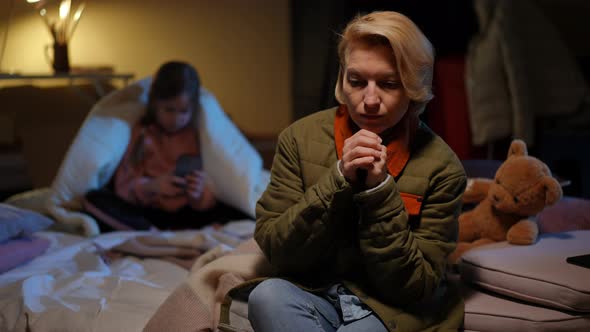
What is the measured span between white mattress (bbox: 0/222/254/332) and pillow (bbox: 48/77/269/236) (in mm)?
238

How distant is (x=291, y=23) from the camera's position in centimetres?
314

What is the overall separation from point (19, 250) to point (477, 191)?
1161 mm

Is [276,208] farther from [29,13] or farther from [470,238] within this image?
[29,13]

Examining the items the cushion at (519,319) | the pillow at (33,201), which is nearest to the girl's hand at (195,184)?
the pillow at (33,201)

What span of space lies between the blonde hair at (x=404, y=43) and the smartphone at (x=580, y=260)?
0.49m

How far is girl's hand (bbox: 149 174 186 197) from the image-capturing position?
217 centimetres

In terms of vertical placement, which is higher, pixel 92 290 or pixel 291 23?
pixel 291 23

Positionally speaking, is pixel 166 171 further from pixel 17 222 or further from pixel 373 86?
pixel 373 86

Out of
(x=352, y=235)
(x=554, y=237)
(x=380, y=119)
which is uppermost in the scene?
(x=380, y=119)

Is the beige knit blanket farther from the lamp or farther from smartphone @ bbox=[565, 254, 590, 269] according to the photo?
the lamp

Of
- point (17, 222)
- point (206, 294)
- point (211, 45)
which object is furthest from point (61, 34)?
point (206, 294)

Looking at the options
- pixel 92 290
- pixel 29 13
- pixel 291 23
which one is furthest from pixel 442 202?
pixel 291 23

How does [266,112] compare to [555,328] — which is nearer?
[555,328]

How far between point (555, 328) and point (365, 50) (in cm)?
63
